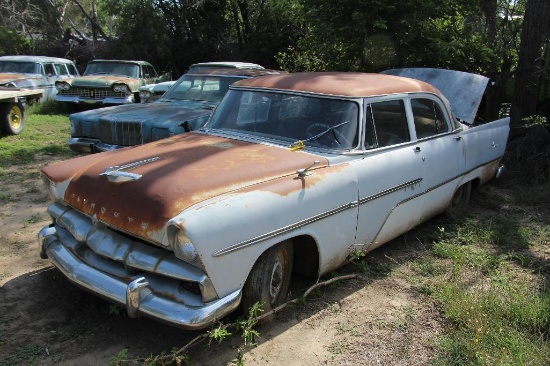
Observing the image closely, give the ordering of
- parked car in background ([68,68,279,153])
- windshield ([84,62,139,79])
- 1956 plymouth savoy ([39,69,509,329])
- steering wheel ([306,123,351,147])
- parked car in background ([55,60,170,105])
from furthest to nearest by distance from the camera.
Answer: windshield ([84,62,139,79]), parked car in background ([55,60,170,105]), parked car in background ([68,68,279,153]), steering wheel ([306,123,351,147]), 1956 plymouth savoy ([39,69,509,329])

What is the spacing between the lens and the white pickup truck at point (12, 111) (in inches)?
380

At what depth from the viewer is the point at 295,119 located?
4.32m

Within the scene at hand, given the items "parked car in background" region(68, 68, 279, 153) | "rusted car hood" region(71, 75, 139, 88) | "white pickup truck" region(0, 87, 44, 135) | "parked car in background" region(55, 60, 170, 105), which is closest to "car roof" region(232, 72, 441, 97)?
"parked car in background" region(68, 68, 279, 153)

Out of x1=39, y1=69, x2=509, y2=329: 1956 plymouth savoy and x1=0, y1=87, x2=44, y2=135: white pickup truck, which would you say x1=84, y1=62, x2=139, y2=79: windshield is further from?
x1=39, y1=69, x2=509, y2=329: 1956 plymouth savoy

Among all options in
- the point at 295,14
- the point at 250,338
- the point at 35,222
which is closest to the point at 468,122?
the point at 250,338

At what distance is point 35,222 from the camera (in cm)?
539

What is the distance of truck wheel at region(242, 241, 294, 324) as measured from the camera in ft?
10.7

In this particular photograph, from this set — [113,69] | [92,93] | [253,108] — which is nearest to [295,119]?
[253,108]

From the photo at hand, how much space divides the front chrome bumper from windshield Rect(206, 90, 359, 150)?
1.45 m

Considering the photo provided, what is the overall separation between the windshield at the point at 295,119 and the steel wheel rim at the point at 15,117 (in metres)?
6.93

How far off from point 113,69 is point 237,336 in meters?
12.3

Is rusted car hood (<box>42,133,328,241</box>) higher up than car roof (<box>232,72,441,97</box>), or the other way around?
car roof (<box>232,72,441,97</box>)

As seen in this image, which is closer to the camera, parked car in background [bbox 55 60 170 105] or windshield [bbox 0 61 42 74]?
parked car in background [bbox 55 60 170 105]

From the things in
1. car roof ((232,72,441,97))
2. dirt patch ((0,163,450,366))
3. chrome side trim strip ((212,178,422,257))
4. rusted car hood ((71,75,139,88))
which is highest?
car roof ((232,72,441,97))
